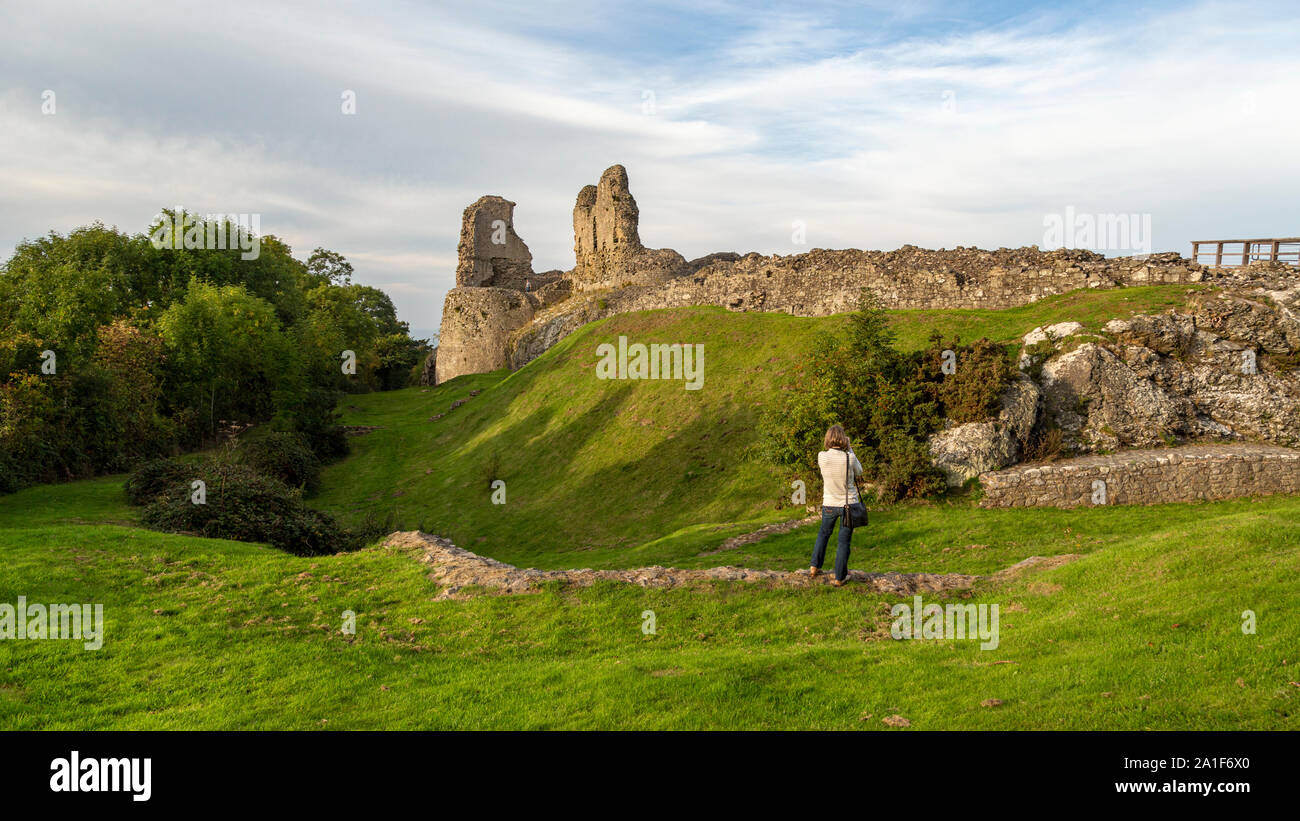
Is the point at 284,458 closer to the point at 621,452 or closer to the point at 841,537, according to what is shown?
the point at 621,452

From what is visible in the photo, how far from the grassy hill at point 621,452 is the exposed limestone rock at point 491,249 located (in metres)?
24.2

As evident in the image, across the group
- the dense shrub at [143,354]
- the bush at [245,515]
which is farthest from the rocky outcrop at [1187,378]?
the dense shrub at [143,354]

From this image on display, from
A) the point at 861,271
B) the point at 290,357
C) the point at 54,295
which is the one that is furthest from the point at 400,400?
the point at 861,271

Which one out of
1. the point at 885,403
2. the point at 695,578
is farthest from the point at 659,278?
the point at 695,578

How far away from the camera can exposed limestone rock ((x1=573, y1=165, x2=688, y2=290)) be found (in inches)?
2243

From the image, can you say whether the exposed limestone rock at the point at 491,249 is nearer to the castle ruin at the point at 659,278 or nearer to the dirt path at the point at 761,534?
the castle ruin at the point at 659,278

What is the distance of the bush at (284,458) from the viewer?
35.3 meters

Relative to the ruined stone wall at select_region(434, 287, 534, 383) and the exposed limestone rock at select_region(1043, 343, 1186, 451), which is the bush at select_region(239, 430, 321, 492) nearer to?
the ruined stone wall at select_region(434, 287, 534, 383)

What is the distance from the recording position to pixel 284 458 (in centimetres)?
3653

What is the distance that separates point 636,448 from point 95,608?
20354 mm

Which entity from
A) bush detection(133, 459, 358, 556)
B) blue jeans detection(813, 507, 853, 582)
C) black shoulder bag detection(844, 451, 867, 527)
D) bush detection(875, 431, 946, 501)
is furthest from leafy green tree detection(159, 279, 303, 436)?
black shoulder bag detection(844, 451, 867, 527)
